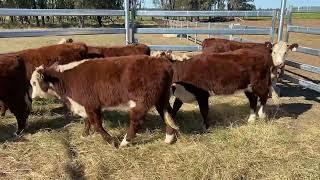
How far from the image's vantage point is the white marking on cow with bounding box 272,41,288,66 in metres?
7.64

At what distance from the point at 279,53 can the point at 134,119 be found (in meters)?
3.65

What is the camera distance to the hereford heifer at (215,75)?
6.33 metres

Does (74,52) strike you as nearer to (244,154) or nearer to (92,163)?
(92,163)

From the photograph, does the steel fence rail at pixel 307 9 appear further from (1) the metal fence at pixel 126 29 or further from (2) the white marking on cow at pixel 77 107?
(2) the white marking on cow at pixel 77 107

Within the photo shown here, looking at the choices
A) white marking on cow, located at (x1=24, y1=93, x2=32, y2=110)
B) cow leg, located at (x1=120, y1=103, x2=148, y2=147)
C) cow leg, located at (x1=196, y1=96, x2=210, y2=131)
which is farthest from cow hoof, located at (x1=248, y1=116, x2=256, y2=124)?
white marking on cow, located at (x1=24, y1=93, x2=32, y2=110)

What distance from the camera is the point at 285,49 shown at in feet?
25.4

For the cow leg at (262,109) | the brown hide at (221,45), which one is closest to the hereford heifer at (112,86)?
the cow leg at (262,109)

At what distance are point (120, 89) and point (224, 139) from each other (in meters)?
1.62

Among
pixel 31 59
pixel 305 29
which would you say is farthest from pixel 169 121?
pixel 305 29

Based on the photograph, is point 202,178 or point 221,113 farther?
point 221,113

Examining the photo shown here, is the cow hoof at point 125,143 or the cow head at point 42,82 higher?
the cow head at point 42,82

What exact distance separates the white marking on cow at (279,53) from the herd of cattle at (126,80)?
837 millimetres

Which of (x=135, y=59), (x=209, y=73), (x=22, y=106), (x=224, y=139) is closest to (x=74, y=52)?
(x=22, y=106)

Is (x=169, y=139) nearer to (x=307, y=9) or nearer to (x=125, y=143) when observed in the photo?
(x=125, y=143)
